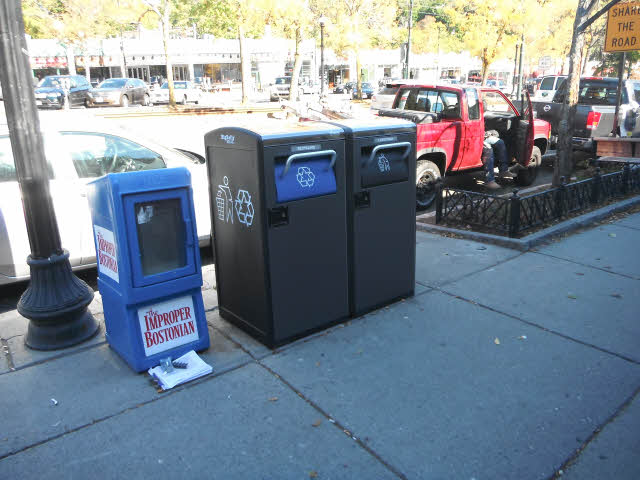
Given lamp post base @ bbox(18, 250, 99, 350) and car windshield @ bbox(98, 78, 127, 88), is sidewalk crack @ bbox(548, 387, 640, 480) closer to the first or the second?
lamp post base @ bbox(18, 250, 99, 350)

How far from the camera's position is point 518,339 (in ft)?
12.9

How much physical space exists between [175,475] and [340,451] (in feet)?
2.74

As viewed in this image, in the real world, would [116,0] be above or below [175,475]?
above

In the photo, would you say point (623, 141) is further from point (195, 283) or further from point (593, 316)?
point (195, 283)

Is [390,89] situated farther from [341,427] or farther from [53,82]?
[53,82]

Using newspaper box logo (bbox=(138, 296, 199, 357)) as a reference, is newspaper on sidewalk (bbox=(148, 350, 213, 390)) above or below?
below

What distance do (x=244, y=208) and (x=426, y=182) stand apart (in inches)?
203

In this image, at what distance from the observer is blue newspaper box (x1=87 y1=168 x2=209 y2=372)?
327 cm

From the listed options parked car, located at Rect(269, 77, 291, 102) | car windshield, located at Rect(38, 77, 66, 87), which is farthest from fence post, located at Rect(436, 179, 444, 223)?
parked car, located at Rect(269, 77, 291, 102)

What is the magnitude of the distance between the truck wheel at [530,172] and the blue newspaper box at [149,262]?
7.97 meters

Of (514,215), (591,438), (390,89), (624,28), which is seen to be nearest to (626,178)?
(624,28)

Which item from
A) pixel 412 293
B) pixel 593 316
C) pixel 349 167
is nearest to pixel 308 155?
pixel 349 167

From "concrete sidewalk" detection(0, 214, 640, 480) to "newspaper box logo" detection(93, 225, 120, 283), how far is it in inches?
25.1

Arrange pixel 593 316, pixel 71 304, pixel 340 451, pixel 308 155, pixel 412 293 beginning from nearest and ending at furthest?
pixel 340 451, pixel 308 155, pixel 71 304, pixel 593 316, pixel 412 293
